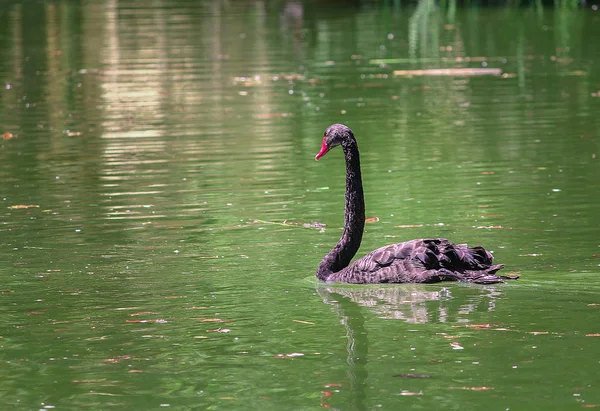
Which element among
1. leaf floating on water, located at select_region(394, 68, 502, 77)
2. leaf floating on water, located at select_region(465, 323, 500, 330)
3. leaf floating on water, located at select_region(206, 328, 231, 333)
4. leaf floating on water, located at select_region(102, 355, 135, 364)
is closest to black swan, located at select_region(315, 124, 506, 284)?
leaf floating on water, located at select_region(465, 323, 500, 330)

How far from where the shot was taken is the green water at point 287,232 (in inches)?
304

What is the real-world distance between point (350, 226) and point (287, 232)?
1.88 metres

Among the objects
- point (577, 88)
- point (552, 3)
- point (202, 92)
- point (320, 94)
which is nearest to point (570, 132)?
point (577, 88)

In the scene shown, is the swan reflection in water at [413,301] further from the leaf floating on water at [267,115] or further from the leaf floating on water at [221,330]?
the leaf floating on water at [267,115]

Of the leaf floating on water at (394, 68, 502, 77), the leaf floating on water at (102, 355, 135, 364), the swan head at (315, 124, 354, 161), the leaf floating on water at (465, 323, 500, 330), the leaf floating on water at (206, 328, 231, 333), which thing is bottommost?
the leaf floating on water at (206, 328, 231, 333)

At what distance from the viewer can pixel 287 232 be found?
1253 centimetres

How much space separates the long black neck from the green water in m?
0.28

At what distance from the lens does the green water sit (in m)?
7.71

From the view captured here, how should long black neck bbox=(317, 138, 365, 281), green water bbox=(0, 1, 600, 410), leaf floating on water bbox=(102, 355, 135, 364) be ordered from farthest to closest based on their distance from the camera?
long black neck bbox=(317, 138, 365, 281)
leaf floating on water bbox=(102, 355, 135, 364)
green water bbox=(0, 1, 600, 410)

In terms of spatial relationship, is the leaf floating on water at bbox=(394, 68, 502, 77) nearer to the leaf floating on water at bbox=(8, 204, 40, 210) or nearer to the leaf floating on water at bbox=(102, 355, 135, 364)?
the leaf floating on water at bbox=(8, 204, 40, 210)

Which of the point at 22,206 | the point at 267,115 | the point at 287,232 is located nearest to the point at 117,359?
the point at 287,232

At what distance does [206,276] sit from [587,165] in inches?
269

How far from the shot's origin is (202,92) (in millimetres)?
26172

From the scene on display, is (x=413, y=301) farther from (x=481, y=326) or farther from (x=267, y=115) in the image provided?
(x=267, y=115)
